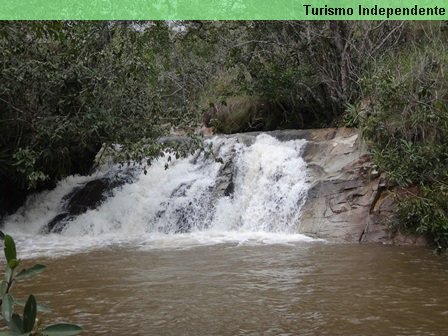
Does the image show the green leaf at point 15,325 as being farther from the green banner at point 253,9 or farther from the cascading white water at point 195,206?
the cascading white water at point 195,206

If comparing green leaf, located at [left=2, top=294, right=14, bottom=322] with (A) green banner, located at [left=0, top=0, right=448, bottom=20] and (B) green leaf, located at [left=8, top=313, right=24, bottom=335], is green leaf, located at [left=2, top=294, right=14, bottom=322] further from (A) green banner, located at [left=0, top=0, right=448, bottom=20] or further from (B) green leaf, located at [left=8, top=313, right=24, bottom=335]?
(A) green banner, located at [left=0, top=0, right=448, bottom=20]

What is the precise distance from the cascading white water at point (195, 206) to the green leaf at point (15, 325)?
7.64 m

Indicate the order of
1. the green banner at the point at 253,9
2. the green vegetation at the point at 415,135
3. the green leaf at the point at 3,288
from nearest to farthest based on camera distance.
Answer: the green leaf at the point at 3,288, the green banner at the point at 253,9, the green vegetation at the point at 415,135

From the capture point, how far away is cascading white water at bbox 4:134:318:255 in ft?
33.7

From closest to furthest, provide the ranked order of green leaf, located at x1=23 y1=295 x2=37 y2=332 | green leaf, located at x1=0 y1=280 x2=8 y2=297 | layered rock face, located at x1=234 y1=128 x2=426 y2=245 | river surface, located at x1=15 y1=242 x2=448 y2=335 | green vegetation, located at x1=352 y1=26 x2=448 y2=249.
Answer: green leaf, located at x1=23 y1=295 x2=37 y2=332
green leaf, located at x1=0 y1=280 x2=8 y2=297
river surface, located at x1=15 y1=242 x2=448 y2=335
green vegetation, located at x1=352 y1=26 x2=448 y2=249
layered rock face, located at x1=234 y1=128 x2=426 y2=245

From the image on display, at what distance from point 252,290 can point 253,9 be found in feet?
30.5

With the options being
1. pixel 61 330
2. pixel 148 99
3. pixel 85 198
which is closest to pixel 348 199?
pixel 148 99

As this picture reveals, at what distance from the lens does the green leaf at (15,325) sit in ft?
5.89

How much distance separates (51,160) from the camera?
38.0ft

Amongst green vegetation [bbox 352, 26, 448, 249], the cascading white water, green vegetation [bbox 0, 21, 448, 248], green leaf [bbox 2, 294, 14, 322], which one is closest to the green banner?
green vegetation [bbox 0, 21, 448, 248]

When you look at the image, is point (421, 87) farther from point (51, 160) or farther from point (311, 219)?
point (51, 160)

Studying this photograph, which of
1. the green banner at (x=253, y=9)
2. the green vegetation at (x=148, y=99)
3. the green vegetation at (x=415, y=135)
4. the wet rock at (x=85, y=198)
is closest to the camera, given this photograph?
the green banner at (x=253, y=9)

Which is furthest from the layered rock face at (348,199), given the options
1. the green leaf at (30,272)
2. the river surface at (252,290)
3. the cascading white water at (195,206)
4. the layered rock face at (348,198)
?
the green leaf at (30,272)

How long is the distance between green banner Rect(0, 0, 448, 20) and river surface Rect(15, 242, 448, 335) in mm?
3217
